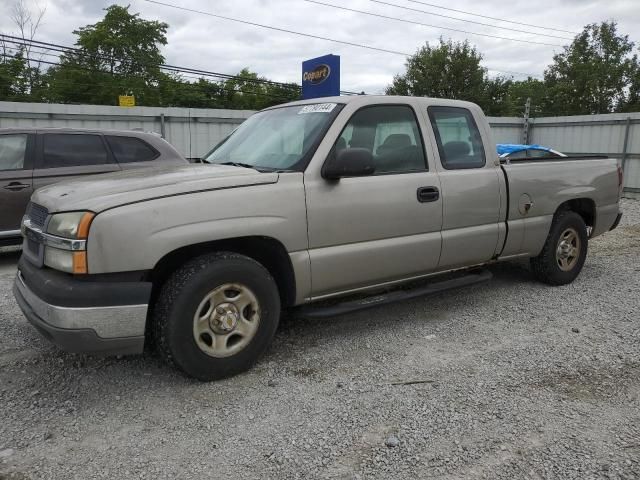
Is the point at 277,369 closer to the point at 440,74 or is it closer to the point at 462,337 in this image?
the point at 462,337

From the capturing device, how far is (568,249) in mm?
5461

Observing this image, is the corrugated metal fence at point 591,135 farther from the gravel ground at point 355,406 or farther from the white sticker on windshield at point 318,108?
the white sticker on windshield at point 318,108

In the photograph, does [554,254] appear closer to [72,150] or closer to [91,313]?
[91,313]

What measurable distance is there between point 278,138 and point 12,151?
14.3 feet

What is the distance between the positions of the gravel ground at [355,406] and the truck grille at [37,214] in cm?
100

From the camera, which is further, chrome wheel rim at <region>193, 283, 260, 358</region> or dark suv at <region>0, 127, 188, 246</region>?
A: dark suv at <region>0, 127, 188, 246</region>

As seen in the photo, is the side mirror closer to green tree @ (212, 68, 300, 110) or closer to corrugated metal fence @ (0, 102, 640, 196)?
corrugated metal fence @ (0, 102, 640, 196)

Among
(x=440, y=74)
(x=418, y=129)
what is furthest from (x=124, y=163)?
(x=440, y=74)

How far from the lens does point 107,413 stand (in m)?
2.96

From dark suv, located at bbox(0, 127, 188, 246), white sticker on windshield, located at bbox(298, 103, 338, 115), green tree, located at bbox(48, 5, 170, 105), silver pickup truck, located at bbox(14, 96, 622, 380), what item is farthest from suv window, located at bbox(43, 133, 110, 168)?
green tree, located at bbox(48, 5, 170, 105)

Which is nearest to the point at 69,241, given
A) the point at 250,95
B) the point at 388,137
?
the point at 388,137

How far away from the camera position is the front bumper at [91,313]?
277 centimetres

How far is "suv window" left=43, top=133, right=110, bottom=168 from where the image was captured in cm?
668

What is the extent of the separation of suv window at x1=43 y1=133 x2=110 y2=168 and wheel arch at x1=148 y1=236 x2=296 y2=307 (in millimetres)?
4384
